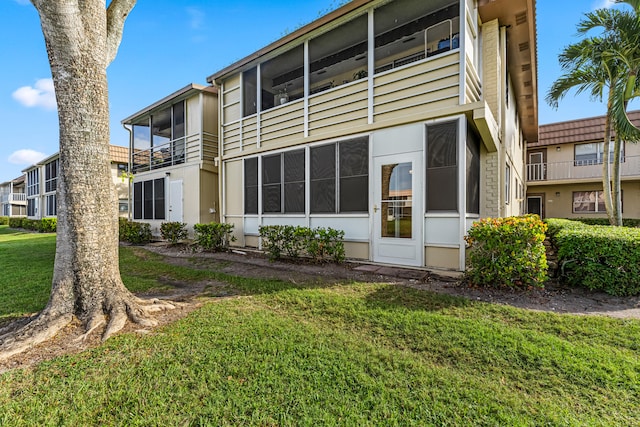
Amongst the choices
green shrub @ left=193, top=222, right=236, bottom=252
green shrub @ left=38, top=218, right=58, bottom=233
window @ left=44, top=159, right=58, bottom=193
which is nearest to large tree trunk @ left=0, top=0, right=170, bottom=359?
green shrub @ left=193, top=222, right=236, bottom=252

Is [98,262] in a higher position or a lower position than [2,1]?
lower

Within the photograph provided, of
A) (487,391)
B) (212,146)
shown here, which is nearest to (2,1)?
(212,146)

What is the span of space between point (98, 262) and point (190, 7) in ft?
31.6

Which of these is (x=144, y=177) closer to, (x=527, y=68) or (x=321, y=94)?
(x=321, y=94)

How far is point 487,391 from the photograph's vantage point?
7.50ft

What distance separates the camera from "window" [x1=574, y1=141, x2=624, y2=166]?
53.5 feet

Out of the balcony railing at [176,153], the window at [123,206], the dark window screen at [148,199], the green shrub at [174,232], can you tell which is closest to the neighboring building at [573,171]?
the balcony railing at [176,153]

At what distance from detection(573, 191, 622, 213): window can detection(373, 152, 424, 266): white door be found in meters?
16.7

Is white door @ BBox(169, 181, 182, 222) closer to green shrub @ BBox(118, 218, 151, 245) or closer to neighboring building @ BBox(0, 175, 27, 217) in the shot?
green shrub @ BBox(118, 218, 151, 245)

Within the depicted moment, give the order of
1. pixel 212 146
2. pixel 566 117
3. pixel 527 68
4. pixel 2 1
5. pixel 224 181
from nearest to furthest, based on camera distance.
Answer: pixel 2 1 → pixel 527 68 → pixel 224 181 → pixel 212 146 → pixel 566 117

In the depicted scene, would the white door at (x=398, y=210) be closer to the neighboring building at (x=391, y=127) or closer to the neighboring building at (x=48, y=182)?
the neighboring building at (x=391, y=127)

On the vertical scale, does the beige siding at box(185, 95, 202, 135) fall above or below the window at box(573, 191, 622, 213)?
above

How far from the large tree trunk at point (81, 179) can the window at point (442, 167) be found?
5.18 m

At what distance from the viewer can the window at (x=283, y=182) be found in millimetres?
8039
